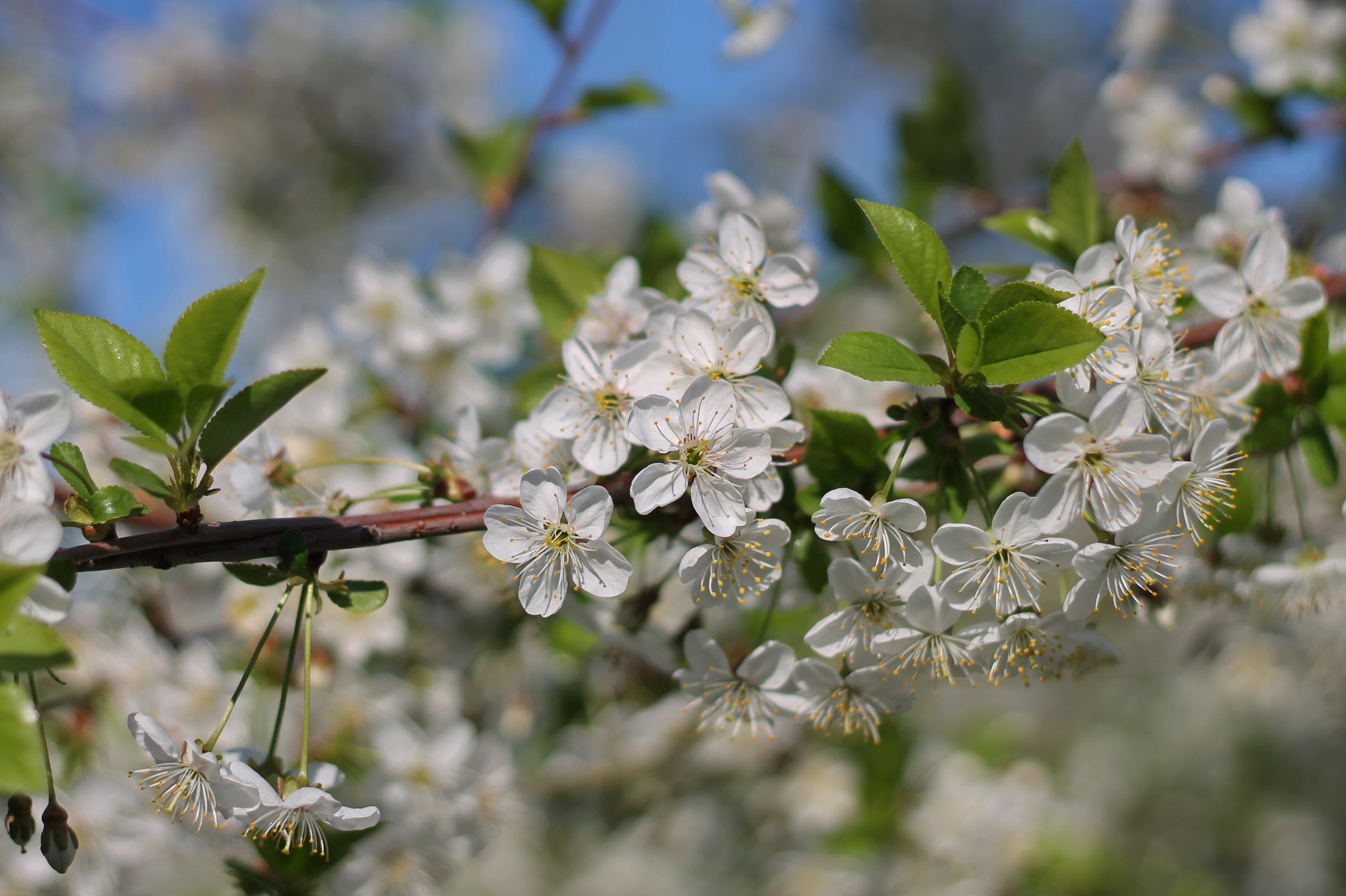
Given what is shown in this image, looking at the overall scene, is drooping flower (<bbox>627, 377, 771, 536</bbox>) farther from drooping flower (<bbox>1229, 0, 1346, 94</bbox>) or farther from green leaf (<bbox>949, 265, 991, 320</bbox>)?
drooping flower (<bbox>1229, 0, 1346, 94</bbox>)

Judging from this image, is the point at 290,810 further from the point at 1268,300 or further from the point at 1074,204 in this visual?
the point at 1268,300

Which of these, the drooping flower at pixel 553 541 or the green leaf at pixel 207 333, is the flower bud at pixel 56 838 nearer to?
the green leaf at pixel 207 333

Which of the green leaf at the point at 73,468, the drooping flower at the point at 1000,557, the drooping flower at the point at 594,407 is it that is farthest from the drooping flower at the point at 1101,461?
the green leaf at the point at 73,468

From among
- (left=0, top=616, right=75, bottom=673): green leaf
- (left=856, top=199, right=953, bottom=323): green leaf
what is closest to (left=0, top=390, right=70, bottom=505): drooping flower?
(left=0, top=616, right=75, bottom=673): green leaf

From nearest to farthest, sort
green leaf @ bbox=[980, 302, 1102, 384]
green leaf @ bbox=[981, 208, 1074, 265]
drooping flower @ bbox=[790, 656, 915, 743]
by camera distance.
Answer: green leaf @ bbox=[980, 302, 1102, 384]
drooping flower @ bbox=[790, 656, 915, 743]
green leaf @ bbox=[981, 208, 1074, 265]

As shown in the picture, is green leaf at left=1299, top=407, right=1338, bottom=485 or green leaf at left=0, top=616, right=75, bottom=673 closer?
green leaf at left=0, top=616, right=75, bottom=673

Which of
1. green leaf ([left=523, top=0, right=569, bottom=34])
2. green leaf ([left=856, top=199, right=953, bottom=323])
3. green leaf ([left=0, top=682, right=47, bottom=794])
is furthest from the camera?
green leaf ([left=523, top=0, right=569, bottom=34])
